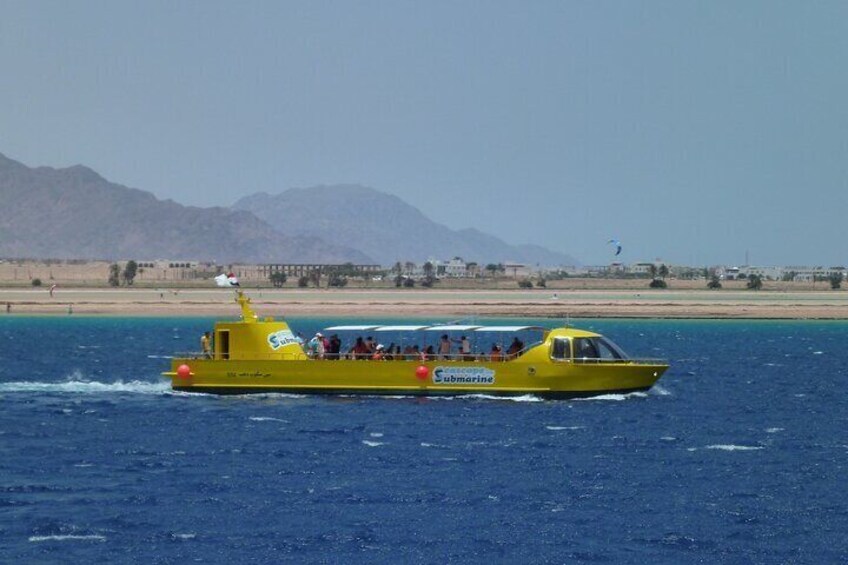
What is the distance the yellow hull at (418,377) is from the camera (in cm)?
5253

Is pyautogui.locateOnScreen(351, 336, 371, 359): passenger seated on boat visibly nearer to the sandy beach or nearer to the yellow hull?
the yellow hull

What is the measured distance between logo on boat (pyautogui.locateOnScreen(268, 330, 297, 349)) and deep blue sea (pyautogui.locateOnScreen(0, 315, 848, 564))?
1.90 meters

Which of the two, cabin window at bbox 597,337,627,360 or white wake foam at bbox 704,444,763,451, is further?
cabin window at bbox 597,337,627,360

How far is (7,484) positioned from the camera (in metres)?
36.0

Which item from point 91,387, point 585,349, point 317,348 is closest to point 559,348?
point 585,349

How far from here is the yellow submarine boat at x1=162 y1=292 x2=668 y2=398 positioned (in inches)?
2063

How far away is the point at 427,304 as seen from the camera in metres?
155

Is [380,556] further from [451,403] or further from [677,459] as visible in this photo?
[451,403]

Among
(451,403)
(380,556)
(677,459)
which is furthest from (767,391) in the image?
(380,556)

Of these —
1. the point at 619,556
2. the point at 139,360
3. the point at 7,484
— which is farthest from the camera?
the point at 139,360

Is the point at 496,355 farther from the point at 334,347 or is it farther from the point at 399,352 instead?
the point at 334,347

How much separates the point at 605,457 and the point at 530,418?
798 cm

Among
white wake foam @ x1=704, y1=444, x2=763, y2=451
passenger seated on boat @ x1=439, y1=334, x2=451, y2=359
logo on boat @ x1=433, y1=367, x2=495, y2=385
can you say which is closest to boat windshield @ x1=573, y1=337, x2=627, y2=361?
logo on boat @ x1=433, y1=367, x2=495, y2=385

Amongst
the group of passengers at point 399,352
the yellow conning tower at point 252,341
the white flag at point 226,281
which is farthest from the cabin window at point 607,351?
the white flag at point 226,281
